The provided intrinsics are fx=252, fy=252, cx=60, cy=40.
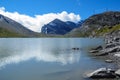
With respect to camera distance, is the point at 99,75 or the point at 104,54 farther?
the point at 104,54

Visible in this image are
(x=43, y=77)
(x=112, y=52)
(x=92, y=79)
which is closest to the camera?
(x=92, y=79)

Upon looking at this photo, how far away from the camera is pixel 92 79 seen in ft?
117

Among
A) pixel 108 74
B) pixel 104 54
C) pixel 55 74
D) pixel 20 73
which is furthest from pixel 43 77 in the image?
pixel 104 54

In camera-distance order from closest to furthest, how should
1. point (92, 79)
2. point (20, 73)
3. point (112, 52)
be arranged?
point (92, 79), point (20, 73), point (112, 52)

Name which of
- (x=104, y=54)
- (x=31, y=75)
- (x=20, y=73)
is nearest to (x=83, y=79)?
(x=31, y=75)

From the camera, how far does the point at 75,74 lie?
133 ft

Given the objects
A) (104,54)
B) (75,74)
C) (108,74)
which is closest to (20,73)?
(75,74)

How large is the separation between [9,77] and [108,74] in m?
15.3

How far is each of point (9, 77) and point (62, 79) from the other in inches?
347

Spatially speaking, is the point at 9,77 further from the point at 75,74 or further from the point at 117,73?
the point at 117,73

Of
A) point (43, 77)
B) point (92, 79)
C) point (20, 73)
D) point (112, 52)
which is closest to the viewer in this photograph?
point (92, 79)

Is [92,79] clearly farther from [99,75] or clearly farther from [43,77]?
[43,77]

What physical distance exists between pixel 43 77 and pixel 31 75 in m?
3.10

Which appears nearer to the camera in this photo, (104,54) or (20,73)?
(20,73)
